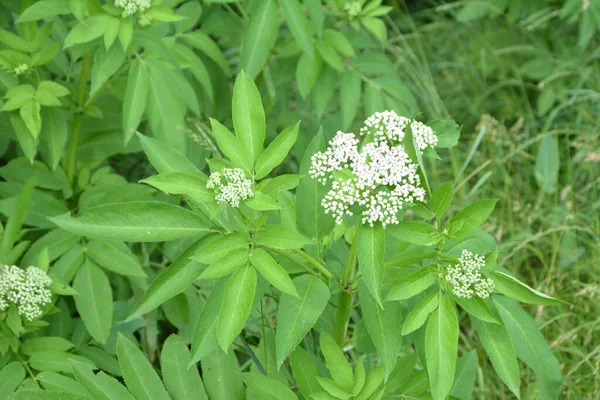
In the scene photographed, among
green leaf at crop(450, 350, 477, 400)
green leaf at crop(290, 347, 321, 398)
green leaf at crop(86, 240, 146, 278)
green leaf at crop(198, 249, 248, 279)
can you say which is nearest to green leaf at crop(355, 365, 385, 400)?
green leaf at crop(290, 347, 321, 398)

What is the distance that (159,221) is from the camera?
154 centimetres

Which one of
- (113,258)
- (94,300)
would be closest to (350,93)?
(113,258)

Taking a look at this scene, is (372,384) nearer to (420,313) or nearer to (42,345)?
(420,313)

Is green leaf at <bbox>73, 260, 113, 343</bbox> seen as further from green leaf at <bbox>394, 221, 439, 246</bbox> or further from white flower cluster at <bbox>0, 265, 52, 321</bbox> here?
green leaf at <bbox>394, 221, 439, 246</bbox>

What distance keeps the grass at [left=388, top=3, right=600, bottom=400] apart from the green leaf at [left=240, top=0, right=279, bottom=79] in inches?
42.0

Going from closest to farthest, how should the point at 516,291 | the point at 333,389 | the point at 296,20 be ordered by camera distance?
the point at 516,291 → the point at 333,389 → the point at 296,20

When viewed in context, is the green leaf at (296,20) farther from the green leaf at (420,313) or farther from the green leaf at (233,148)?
the green leaf at (420,313)

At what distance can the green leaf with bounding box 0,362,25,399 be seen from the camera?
1962 mm

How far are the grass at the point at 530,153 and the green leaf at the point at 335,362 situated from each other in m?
1.08

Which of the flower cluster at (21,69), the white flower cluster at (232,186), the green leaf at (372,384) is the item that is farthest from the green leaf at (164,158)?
the flower cluster at (21,69)

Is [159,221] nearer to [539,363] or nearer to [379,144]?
[379,144]

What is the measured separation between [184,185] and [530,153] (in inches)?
116

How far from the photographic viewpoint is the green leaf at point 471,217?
1.55m

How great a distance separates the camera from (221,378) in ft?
6.08
